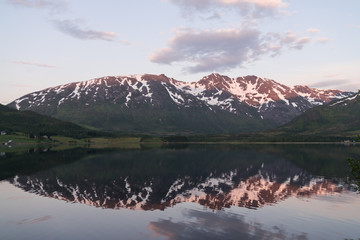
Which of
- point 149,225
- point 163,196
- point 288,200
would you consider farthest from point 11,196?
point 288,200

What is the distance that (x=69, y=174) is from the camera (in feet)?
315

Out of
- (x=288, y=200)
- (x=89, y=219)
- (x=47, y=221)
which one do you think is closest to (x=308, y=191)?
(x=288, y=200)

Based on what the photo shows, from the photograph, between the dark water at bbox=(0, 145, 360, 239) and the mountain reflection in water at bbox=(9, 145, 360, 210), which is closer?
the dark water at bbox=(0, 145, 360, 239)

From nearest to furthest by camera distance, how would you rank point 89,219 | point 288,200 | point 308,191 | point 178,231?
1. point 178,231
2. point 89,219
3. point 288,200
4. point 308,191

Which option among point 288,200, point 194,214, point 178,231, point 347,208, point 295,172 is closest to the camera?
point 178,231

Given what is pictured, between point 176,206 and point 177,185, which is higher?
point 176,206

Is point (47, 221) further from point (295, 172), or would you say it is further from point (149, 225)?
point (295, 172)

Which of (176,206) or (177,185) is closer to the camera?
(176,206)

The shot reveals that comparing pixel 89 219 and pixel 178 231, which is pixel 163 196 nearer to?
pixel 89 219

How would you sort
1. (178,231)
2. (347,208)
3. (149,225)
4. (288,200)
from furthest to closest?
(288,200)
(347,208)
(149,225)
(178,231)

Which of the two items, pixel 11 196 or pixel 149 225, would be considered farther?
pixel 11 196

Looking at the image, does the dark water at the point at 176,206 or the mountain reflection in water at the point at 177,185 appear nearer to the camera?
the dark water at the point at 176,206

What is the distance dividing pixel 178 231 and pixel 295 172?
7451cm

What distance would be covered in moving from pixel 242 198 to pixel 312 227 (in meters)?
21.1
